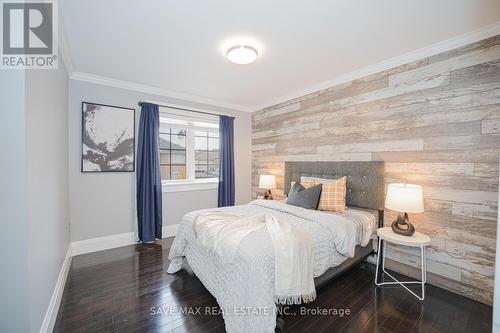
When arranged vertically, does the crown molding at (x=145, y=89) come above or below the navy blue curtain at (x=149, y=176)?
above

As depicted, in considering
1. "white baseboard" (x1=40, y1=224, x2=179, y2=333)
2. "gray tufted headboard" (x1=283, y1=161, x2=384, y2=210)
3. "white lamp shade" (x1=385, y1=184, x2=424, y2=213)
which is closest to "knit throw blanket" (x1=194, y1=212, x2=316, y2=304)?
"white lamp shade" (x1=385, y1=184, x2=424, y2=213)

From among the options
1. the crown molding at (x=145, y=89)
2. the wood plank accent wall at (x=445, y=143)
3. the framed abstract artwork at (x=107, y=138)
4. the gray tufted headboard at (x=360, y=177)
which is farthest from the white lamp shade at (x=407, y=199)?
the framed abstract artwork at (x=107, y=138)

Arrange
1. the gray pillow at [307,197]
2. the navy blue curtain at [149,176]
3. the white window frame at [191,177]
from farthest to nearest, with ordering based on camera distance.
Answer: the white window frame at [191,177] → the navy blue curtain at [149,176] → the gray pillow at [307,197]

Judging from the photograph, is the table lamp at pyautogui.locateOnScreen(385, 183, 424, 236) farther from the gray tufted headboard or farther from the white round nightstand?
the gray tufted headboard

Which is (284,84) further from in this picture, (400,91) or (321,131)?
(400,91)

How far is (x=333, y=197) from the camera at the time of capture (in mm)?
2711

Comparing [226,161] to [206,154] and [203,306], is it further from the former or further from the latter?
[203,306]

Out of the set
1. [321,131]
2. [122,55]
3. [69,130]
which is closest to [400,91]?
[321,131]

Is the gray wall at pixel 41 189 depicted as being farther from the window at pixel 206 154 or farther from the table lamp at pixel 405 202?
the table lamp at pixel 405 202

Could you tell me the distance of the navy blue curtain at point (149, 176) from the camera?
11.4 ft

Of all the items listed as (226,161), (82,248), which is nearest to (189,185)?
(226,161)

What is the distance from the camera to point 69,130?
3.03 m

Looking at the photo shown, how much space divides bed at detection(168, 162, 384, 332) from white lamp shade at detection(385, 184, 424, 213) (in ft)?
1.46

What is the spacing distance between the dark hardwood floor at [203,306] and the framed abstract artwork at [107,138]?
4.71 feet
